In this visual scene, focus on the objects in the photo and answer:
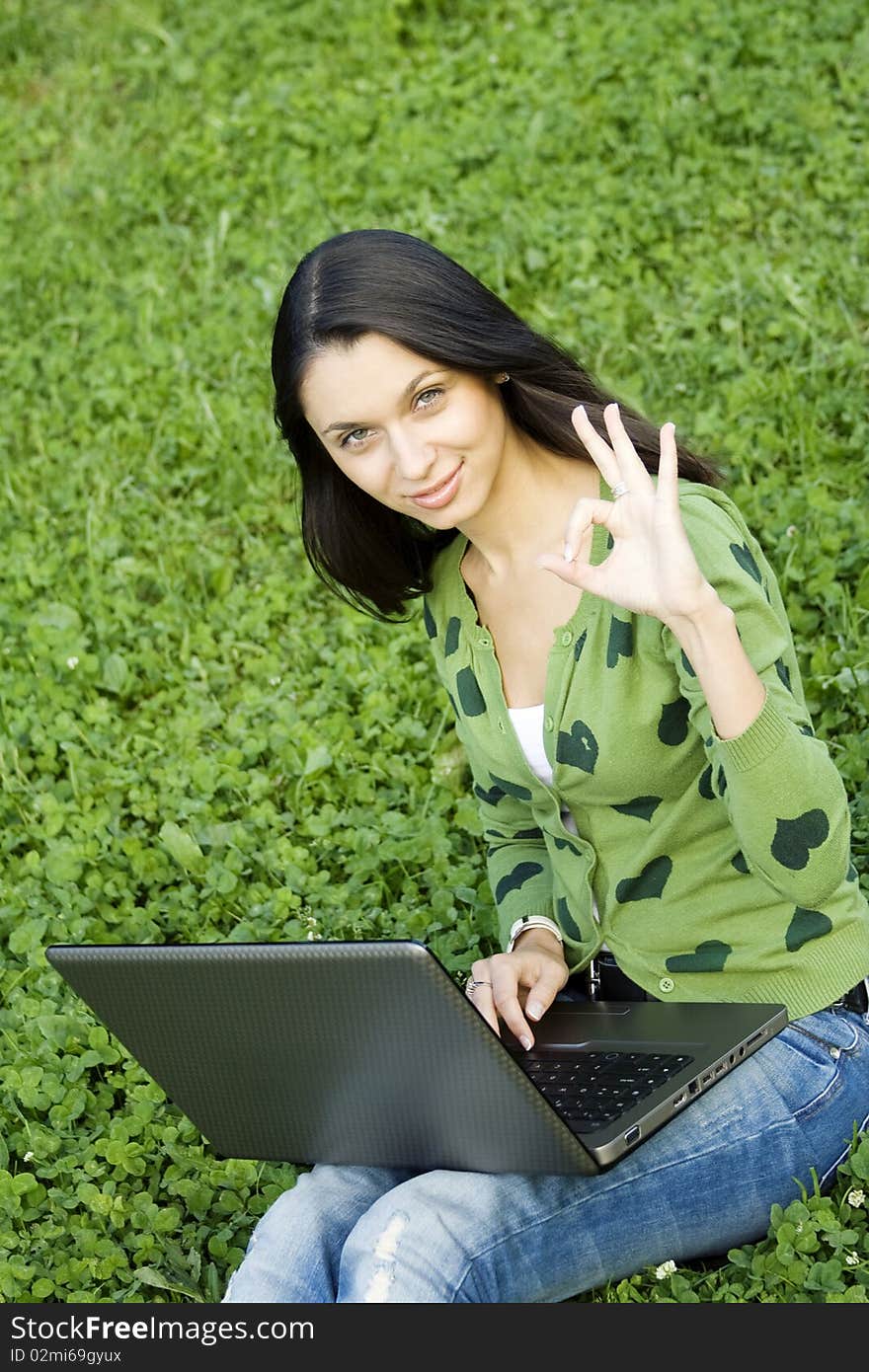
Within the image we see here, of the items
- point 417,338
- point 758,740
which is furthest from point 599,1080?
point 417,338

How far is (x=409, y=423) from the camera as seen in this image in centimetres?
234

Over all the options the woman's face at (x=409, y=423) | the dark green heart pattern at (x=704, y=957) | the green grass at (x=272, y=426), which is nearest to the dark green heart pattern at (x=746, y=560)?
the woman's face at (x=409, y=423)

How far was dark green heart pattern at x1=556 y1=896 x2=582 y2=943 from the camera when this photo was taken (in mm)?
2562

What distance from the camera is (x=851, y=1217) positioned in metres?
2.40

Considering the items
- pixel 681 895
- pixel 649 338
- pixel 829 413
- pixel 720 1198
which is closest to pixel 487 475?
pixel 681 895

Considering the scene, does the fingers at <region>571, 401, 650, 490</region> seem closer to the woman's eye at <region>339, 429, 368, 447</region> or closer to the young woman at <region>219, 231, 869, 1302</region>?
the young woman at <region>219, 231, 869, 1302</region>

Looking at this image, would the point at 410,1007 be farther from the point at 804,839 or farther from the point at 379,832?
the point at 379,832

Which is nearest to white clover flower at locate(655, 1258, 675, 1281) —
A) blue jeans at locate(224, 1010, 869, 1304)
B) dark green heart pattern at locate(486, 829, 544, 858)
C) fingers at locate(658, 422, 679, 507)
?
blue jeans at locate(224, 1010, 869, 1304)

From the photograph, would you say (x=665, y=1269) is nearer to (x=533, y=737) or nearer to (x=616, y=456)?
(x=533, y=737)

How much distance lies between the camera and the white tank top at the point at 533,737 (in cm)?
248

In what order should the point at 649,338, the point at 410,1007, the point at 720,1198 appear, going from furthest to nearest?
the point at 649,338 < the point at 720,1198 < the point at 410,1007

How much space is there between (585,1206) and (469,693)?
32.0 inches

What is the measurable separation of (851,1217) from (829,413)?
7.75 feet

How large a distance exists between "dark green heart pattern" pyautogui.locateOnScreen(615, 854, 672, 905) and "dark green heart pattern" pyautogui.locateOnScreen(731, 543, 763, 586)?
0.45 meters
